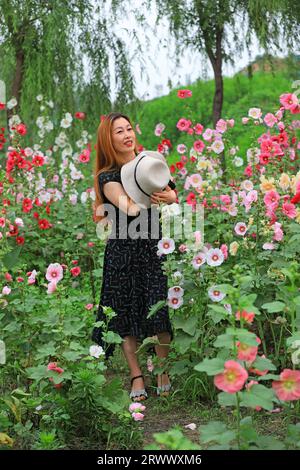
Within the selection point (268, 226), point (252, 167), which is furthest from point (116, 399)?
point (252, 167)

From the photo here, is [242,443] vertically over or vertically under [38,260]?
under

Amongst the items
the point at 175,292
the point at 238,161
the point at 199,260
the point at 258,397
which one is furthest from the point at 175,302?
the point at 238,161

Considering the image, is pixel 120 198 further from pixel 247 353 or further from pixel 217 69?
pixel 217 69

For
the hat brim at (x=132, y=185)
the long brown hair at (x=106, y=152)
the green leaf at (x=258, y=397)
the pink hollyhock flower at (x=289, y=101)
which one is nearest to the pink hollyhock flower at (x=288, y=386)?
the green leaf at (x=258, y=397)

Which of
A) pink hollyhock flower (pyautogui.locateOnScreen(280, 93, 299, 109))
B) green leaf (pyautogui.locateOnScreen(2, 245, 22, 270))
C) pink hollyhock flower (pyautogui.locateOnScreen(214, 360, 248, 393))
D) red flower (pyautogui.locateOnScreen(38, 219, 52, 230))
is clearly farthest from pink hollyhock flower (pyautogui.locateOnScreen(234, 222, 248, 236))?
red flower (pyautogui.locateOnScreen(38, 219, 52, 230))

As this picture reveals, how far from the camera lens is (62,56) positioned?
22.7 feet

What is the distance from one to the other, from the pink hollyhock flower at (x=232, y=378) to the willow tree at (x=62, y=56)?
4.96 metres

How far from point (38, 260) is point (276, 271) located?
7.98 feet

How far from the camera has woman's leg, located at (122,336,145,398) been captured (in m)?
3.49

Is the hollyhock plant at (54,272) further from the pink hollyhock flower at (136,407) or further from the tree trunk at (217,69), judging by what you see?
the tree trunk at (217,69)

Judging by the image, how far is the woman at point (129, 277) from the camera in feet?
11.4

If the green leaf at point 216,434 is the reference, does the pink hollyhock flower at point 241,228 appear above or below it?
above
